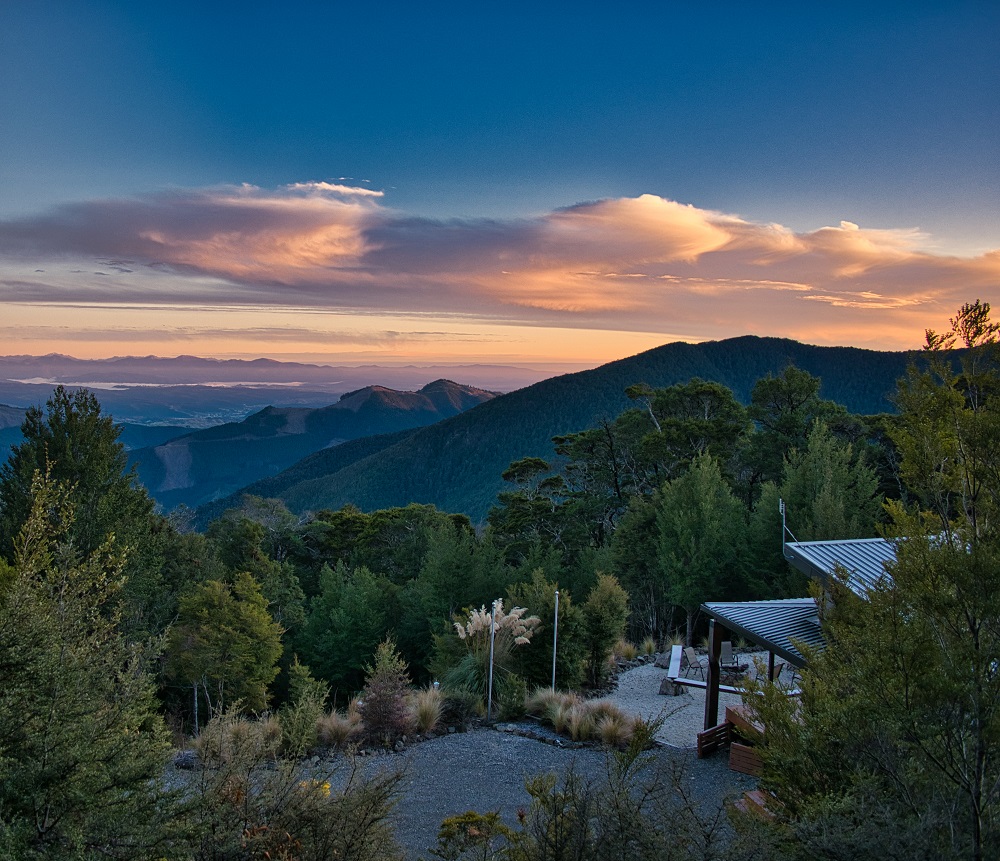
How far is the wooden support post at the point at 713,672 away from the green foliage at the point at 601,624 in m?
3.74

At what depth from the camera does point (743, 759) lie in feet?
28.4

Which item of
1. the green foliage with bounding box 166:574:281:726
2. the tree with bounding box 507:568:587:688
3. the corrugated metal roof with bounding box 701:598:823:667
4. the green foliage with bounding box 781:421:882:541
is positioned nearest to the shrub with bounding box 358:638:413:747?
the tree with bounding box 507:568:587:688

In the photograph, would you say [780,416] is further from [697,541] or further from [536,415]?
[536,415]

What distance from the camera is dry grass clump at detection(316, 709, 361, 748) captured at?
942 cm

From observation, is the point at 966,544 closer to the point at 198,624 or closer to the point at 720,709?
the point at 720,709

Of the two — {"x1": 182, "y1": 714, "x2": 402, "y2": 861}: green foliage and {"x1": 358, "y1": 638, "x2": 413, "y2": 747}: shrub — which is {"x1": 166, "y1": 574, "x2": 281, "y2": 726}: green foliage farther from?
{"x1": 182, "y1": 714, "x2": 402, "y2": 861}: green foliage

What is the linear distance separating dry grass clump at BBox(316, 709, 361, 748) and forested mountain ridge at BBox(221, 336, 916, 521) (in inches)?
3207

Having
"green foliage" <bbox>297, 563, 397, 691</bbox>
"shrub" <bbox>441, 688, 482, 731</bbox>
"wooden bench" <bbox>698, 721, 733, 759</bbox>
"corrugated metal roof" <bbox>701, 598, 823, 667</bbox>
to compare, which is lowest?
"green foliage" <bbox>297, 563, 397, 691</bbox>

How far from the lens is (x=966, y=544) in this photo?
12.2ft

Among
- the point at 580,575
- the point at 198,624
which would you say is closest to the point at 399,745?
the point at 198,624

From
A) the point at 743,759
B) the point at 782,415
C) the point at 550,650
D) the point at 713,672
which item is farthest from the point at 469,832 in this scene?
the point at 782,415

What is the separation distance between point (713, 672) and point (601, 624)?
4.00 meters

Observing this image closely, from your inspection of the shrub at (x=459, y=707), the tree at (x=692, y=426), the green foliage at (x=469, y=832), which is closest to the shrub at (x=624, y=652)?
the shrub at (x=459, y=707)

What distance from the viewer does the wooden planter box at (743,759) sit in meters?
8.48
